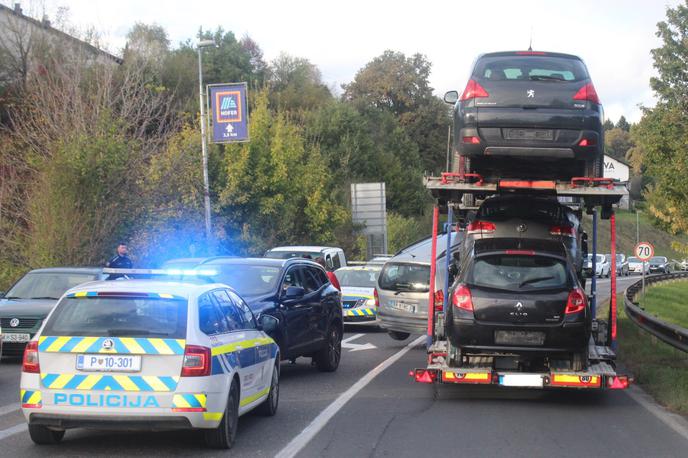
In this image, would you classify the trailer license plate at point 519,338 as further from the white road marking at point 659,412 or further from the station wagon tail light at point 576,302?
the white road marking at point 659,412

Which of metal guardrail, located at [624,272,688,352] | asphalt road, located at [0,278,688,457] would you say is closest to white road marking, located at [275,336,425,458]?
asphalt road, located at [0,278,688,457]

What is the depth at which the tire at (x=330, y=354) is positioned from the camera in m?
14.8

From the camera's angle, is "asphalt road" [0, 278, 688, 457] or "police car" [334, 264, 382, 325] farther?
"police car" [334, 264, 382, 325]

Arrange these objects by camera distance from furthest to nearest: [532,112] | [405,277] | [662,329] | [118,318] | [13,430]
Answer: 1. [405,277]
2. [662,329]
3. [532,112]
4. [13,430]
5. [118,318]

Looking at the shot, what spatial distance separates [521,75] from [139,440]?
6.55 m

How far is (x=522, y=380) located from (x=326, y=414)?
236cm

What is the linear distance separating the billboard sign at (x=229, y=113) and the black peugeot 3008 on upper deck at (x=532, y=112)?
16426 millimetres

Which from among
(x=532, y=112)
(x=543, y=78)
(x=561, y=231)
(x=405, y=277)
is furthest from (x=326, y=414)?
(x=405, y=277)

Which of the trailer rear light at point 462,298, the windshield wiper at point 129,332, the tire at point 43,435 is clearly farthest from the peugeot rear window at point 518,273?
the tire at point 43,435

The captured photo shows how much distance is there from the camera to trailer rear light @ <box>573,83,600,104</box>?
12102 millimetres

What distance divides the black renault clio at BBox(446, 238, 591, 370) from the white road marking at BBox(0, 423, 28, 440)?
193 inches

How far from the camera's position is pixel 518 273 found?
11617mm

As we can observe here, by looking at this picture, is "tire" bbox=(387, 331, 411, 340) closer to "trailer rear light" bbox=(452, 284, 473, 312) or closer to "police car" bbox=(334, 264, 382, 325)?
"police car" bbox=(334, 264, 382, 325)

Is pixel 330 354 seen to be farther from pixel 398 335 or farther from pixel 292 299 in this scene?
pixel 398 335
